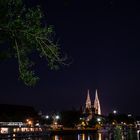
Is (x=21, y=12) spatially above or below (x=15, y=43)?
above

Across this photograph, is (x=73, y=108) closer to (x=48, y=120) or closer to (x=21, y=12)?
(x=48, y=120)

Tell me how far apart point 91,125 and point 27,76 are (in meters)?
170

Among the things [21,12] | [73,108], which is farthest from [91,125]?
[21,12]

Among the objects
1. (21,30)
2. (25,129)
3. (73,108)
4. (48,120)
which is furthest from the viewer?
(73,108)

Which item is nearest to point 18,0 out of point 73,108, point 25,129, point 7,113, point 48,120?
point 25,129

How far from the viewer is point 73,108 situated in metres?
188

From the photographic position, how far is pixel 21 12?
14.2 metres

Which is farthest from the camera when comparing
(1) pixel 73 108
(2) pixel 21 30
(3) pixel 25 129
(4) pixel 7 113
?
(1) pixel 73 108

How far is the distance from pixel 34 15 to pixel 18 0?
877mm

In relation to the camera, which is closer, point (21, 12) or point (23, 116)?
point (21, 12)

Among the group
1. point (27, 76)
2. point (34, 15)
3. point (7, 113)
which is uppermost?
point (7, 113)

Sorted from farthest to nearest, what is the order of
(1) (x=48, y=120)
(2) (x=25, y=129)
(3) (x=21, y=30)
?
(1) (x=48, y=120), (2) (x=25, y=129), (3) (x=21, y=30)

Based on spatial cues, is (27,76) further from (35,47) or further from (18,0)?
(18,0)

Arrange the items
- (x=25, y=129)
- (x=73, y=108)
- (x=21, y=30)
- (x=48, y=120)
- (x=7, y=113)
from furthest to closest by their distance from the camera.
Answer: (x=73, y=108) → (x=48, y=120) → (x=7, y=113) → (x=25, y=129) → (x=21, y=30)
